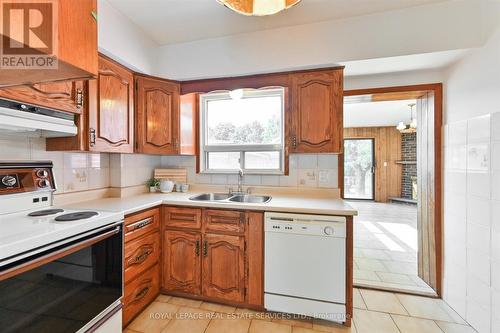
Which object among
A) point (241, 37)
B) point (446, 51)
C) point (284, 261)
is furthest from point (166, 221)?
point (446, 51)

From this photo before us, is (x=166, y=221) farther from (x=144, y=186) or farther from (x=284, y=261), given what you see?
(x=284, y=261)

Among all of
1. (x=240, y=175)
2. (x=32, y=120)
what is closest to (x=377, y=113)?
(x=240, y=175)

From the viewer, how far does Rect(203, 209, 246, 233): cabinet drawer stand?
1.87m

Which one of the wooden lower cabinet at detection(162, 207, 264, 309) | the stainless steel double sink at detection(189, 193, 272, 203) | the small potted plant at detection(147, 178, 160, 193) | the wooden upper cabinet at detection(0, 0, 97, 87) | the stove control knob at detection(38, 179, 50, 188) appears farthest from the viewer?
the small potted plant at detection(147, 178, 160, 193)

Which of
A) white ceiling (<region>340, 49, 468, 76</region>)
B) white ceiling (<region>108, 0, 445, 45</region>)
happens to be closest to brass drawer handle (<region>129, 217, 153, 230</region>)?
white ceiling (<region>108, 0, 445, 45</region>)

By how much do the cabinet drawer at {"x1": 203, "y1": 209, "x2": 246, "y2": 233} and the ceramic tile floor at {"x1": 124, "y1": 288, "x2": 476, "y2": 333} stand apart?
0.68m

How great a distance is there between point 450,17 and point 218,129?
2264 millimetres

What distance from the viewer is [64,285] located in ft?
3.81

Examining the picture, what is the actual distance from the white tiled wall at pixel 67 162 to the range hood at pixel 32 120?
8 centimetres

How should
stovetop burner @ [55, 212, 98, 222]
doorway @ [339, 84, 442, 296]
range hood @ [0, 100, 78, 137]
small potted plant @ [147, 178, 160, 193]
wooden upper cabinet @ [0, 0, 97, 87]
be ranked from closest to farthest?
wooden upper cabinet @ [0, 0, 97, 87] < range hood @ [0, 100, 78, 137] < stovetop burner @ [55, 212, 98, 222] < doorway @ [339, 84, 442, 296] < small potted plant @ [147, 178, 160, 193]

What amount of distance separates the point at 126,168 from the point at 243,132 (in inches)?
51.6

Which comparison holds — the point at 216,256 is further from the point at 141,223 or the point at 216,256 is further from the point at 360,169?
the point at 360,169

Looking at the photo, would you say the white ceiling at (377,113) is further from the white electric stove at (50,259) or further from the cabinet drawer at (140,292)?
the white electric stove at (50,259)

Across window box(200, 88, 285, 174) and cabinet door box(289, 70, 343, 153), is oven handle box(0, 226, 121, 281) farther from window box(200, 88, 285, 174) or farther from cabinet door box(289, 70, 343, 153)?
cabinet door box(289, 70, 343, 153)
